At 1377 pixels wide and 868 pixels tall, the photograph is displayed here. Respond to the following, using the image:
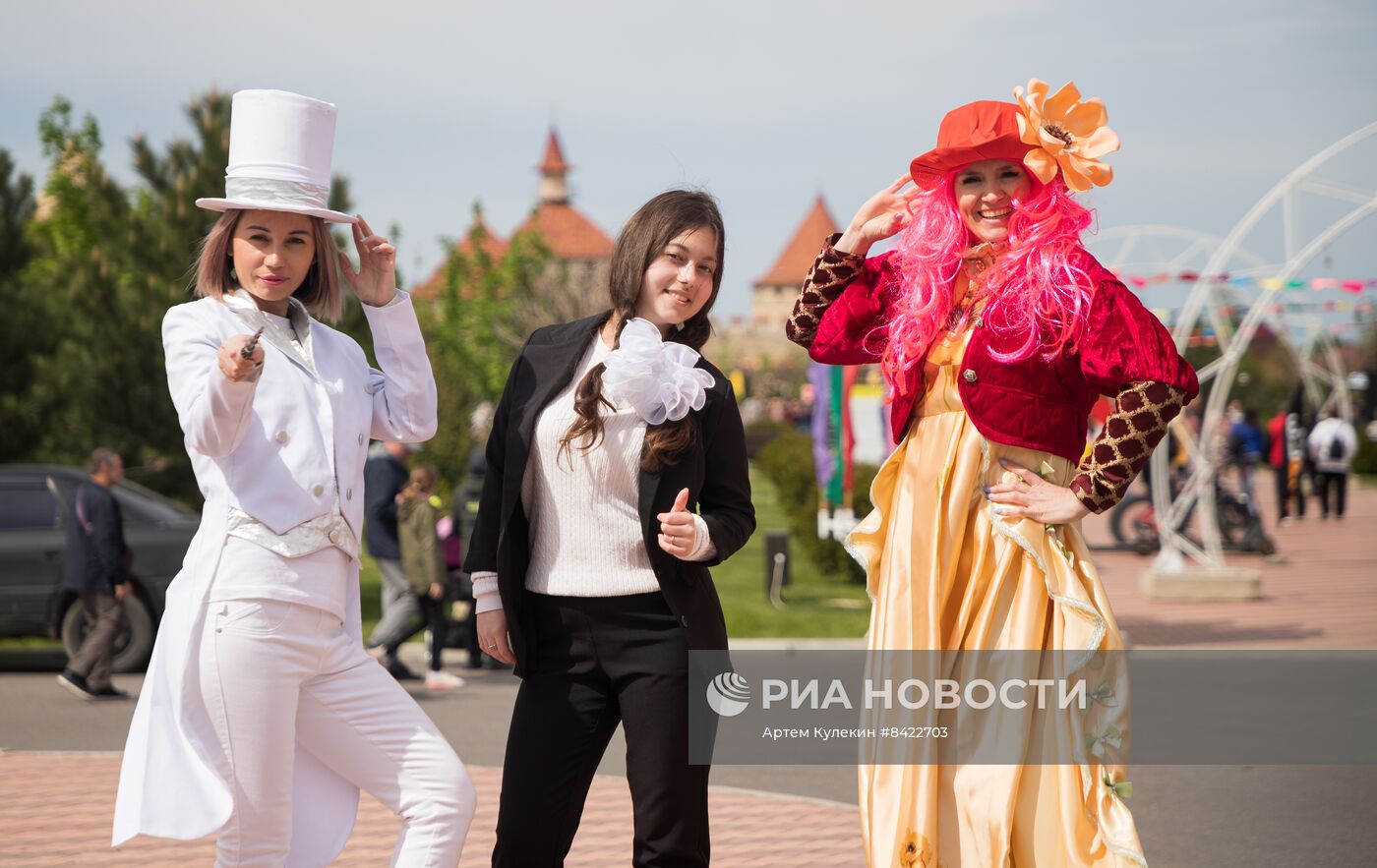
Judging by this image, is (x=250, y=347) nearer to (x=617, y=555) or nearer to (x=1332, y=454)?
(x=617, y=555)

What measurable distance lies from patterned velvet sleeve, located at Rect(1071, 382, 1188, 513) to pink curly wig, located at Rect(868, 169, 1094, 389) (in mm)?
182

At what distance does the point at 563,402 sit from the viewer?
12.0 ft

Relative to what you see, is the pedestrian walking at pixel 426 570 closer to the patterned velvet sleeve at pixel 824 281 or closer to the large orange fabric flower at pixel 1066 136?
the patterned velvet sleeve at pixel 824 281

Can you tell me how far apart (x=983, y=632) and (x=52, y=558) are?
960 centimetres

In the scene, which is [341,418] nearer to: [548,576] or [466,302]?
[548,576]

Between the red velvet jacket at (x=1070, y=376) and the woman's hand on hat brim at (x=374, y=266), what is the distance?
1198mm

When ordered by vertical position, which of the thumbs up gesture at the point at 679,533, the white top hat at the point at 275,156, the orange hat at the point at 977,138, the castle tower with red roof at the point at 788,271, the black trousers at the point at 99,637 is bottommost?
the black trousers at the point at 99,637

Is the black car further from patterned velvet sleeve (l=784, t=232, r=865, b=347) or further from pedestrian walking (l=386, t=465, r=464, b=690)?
patterned velvet sleeve (l=784, t=232, r=865, b=347)

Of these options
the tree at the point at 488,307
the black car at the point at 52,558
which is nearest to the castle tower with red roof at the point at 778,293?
A: the tree at the point at 488,307

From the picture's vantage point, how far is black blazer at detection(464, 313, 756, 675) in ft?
11.7

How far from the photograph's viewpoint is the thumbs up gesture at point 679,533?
348 centimetres

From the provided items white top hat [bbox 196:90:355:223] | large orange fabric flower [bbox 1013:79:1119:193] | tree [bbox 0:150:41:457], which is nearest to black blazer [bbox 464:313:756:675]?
white top hat [bbox 196:90:355:223]

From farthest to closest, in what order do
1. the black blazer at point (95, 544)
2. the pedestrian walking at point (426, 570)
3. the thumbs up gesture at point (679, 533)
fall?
Result: 1. the pedestrian walking at point (426, 570)
2. the black blazer at point (95, 544)
3. the thumbs up gesture at point (679, 533)

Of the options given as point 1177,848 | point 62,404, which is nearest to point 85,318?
point 62,404
